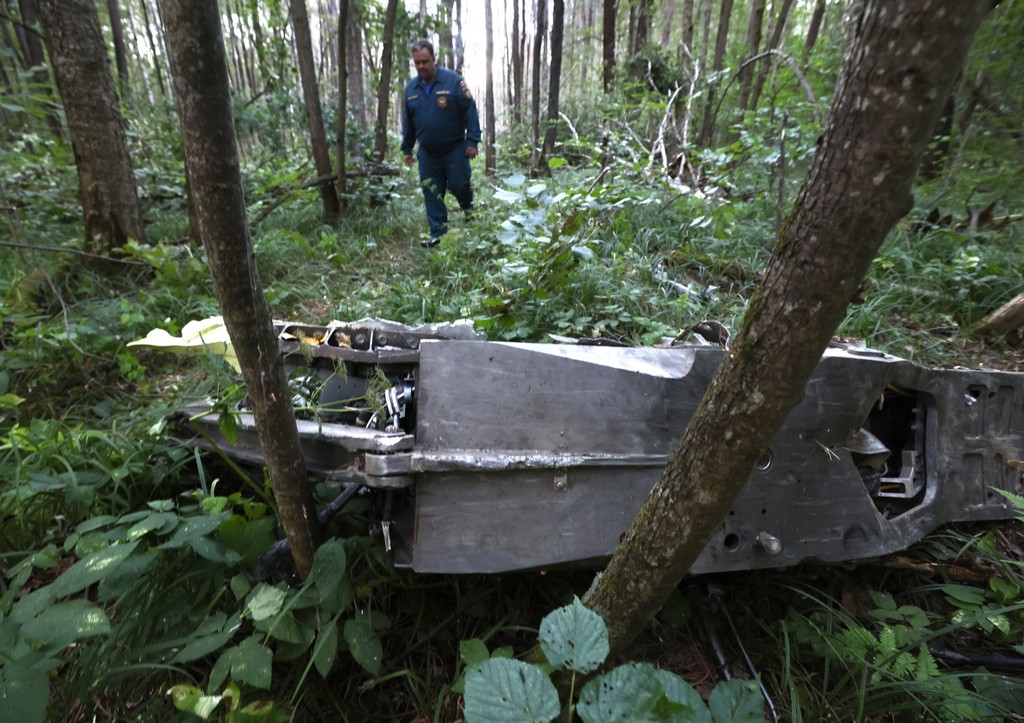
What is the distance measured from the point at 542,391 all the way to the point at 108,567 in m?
1.27

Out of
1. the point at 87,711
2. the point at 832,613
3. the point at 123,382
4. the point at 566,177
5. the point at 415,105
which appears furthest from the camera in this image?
the point at 566,177

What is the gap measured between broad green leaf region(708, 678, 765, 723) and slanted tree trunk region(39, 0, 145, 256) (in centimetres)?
484

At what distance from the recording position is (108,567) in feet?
4.31

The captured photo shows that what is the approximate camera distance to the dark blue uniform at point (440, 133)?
5.43m

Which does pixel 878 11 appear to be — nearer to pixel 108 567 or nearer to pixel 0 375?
pixel 108 567

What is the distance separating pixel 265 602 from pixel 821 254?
163cm

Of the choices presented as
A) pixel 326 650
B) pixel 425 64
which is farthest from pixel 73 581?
pixel 425 64

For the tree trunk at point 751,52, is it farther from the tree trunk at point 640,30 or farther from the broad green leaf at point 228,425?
the broad green leaf at point 228,425

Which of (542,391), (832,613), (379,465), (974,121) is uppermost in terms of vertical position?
(974,121)

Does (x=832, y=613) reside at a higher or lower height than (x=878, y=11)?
lower

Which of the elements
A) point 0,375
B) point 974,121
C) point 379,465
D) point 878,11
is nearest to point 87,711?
point 379,465

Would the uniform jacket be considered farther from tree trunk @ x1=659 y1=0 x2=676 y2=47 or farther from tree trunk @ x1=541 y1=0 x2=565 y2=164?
tree trunk @ x1=659 y1=0 x2=676 y2=47

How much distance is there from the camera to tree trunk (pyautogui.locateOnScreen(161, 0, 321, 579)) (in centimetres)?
96

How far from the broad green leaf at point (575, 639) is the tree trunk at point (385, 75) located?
21.1 feet
